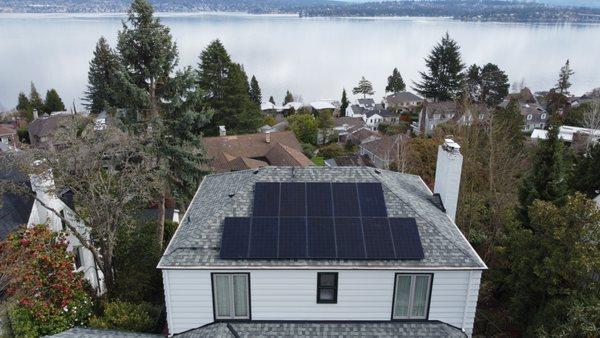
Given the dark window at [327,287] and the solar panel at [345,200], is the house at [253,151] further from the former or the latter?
the dark window at [327,287]

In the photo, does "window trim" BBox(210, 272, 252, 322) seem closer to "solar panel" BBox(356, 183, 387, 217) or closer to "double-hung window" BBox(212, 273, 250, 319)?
"double-hung window" BBox(212, 273, 250, 319)

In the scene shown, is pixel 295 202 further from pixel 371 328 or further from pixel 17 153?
pixel 17 153

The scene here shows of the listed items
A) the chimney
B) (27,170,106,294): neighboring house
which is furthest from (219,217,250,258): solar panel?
(27,170,106,294): neighboring house

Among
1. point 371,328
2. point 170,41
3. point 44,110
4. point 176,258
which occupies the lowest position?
point 44,110

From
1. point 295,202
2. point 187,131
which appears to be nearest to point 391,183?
point 295,202

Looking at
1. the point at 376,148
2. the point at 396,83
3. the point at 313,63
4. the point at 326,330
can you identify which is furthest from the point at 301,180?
the point at 313,63

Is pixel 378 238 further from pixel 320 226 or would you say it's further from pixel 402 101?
pixel 402 101
